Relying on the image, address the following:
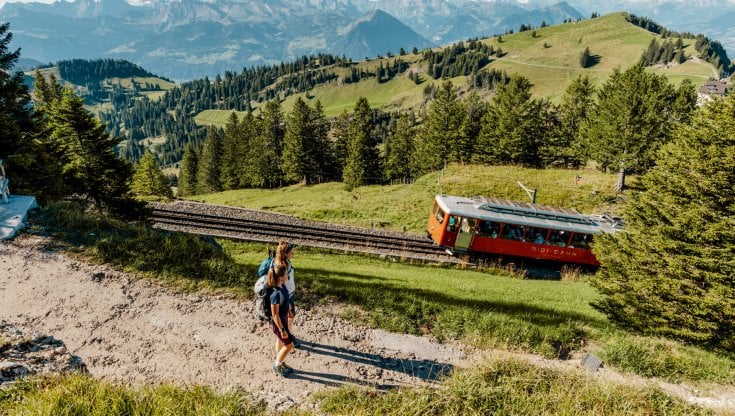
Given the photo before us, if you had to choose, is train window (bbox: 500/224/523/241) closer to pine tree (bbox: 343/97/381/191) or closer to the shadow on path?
the shadow on path

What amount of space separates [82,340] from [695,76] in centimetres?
19740

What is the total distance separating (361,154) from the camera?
55.1 m

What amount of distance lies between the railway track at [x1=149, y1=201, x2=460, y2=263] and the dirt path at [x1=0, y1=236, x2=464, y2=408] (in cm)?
1206

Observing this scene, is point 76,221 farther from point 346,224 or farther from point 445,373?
point 346,224

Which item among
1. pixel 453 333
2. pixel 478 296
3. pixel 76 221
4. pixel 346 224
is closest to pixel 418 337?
pixel 453 333

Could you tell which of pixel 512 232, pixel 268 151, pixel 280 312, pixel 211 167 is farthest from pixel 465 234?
pixel 211 167

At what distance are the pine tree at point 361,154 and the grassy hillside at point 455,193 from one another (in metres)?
13.4

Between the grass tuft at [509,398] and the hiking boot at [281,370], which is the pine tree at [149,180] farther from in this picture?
the grass tuft at [509,398]

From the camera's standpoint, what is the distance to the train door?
21.7m

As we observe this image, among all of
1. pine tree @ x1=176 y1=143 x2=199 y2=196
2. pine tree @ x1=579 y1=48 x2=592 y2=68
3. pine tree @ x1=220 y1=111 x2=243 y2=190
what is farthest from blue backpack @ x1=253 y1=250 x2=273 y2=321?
pine tree @ x1=579 y1=48 x2=592 y2=68

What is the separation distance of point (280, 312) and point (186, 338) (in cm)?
274

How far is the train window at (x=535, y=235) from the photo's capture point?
21734 mm

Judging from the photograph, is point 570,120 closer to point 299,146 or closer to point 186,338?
point 299,146

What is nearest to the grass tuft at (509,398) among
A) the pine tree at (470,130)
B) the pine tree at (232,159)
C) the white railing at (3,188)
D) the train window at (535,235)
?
the white railing at (3,188)
